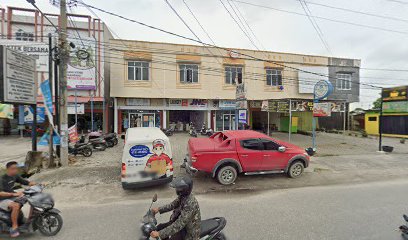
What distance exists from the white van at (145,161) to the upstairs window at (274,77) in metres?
18.8

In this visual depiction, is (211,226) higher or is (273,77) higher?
(273,77)

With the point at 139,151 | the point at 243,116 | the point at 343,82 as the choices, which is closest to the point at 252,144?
the point at 139,151

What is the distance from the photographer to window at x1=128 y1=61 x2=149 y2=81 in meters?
18.5

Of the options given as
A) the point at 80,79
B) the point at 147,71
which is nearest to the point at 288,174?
the point at 147,71

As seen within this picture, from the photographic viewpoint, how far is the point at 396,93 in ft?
51.5

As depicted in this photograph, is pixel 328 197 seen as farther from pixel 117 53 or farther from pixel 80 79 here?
pixel 80 79

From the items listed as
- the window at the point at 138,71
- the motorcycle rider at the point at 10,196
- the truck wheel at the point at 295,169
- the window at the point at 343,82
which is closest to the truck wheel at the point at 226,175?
the truck wheel at the point at 295,169

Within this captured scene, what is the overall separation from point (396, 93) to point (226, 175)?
17909 mm

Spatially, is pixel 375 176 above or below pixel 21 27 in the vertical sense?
below

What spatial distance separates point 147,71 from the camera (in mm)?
18891

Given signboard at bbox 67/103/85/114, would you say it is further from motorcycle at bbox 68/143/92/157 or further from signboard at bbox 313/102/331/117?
signboard at bbox 313/102/331/117

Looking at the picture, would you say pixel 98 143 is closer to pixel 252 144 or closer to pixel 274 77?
pixel 252 144

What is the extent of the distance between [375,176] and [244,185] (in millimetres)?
5352

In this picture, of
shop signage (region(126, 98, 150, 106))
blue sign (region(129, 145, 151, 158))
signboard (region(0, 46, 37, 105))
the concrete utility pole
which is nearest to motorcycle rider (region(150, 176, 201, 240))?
blue sign (region(129, 145, 151, 158))
